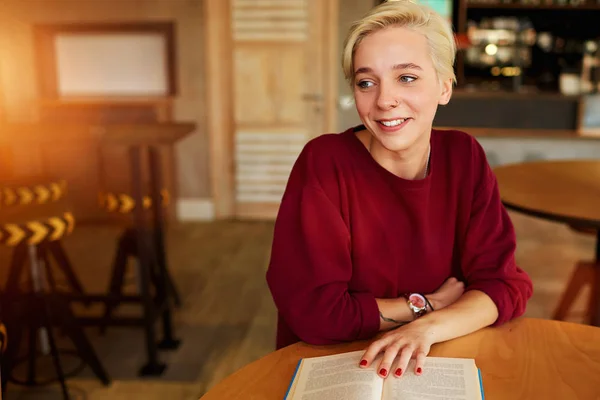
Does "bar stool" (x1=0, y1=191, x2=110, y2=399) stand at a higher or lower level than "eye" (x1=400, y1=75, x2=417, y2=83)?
lower

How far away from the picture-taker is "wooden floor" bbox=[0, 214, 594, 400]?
240cm

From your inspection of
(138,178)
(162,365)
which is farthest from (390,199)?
(162,365)

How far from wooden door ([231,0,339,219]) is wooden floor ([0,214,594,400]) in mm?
396

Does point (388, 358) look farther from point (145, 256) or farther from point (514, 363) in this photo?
point (145, 256)

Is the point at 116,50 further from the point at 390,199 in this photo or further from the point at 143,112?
the point at 390,199

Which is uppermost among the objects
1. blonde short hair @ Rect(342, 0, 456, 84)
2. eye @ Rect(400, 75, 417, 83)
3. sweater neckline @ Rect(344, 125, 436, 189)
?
blonde short hair @ Rect(342, 0, 456, 84)

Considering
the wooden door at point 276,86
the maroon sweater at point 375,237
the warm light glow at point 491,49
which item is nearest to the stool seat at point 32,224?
the maroon sweater at point 375,237

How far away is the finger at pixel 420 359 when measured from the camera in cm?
94

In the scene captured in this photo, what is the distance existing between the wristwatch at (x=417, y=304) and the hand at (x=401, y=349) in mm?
121

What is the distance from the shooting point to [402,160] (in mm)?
1258

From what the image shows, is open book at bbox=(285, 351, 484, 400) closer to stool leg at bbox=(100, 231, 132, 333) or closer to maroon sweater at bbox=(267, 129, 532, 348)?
maroon sweater at bbox=(267, 129, 532, 348)

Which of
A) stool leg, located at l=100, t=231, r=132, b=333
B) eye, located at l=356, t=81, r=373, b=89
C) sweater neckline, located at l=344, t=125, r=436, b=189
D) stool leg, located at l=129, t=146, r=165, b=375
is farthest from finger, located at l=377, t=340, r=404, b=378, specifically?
stool leg, located at l=100, t=231, r=132, b=333

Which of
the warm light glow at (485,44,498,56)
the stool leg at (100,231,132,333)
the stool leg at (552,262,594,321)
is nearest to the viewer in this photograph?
the stool leg at (552,262,594,321)

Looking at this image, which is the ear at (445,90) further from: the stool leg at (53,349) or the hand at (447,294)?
the stool leg at (53,349)
